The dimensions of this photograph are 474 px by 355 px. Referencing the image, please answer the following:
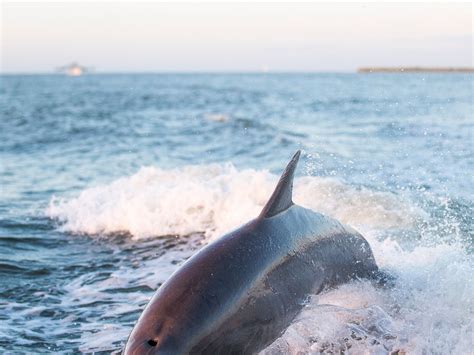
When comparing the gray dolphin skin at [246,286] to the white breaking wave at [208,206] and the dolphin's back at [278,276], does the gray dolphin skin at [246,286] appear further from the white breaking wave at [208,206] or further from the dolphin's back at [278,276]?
the white breaking wave at [208,206]

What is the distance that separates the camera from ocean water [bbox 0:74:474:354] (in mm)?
6062

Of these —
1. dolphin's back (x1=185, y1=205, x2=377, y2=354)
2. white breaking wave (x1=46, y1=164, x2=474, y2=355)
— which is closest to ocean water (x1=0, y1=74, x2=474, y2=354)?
white breaking wave (x1=46, y1=164, x2=474, y2=355)

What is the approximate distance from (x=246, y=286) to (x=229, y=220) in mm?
6522

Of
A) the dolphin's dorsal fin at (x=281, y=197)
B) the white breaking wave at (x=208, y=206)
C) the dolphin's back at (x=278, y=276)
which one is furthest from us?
the white breaking wave at (x=208, y=206)

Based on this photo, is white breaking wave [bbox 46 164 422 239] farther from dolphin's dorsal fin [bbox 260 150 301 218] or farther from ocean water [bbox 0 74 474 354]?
dolphin's dorsal fin [bbox 260 150 301 218]

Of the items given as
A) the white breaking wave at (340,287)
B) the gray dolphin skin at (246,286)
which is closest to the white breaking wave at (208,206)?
Result: the white breaking wave at (340,287)

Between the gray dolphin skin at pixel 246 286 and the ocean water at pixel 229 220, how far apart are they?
0.28m

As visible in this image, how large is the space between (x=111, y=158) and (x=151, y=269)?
12.4 m

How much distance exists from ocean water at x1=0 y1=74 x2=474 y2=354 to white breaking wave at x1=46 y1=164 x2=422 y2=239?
34mm

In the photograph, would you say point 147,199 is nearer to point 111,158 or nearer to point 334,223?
point 334,223

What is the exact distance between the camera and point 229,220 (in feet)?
37.0

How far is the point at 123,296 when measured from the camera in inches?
311

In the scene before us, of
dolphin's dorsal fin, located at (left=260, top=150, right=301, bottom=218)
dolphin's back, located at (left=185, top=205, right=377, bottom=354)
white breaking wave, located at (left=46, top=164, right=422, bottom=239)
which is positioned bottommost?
white breaking wave, located at (left=46, top=164, right=422, bottom=239)

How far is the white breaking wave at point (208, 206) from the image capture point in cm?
1095
